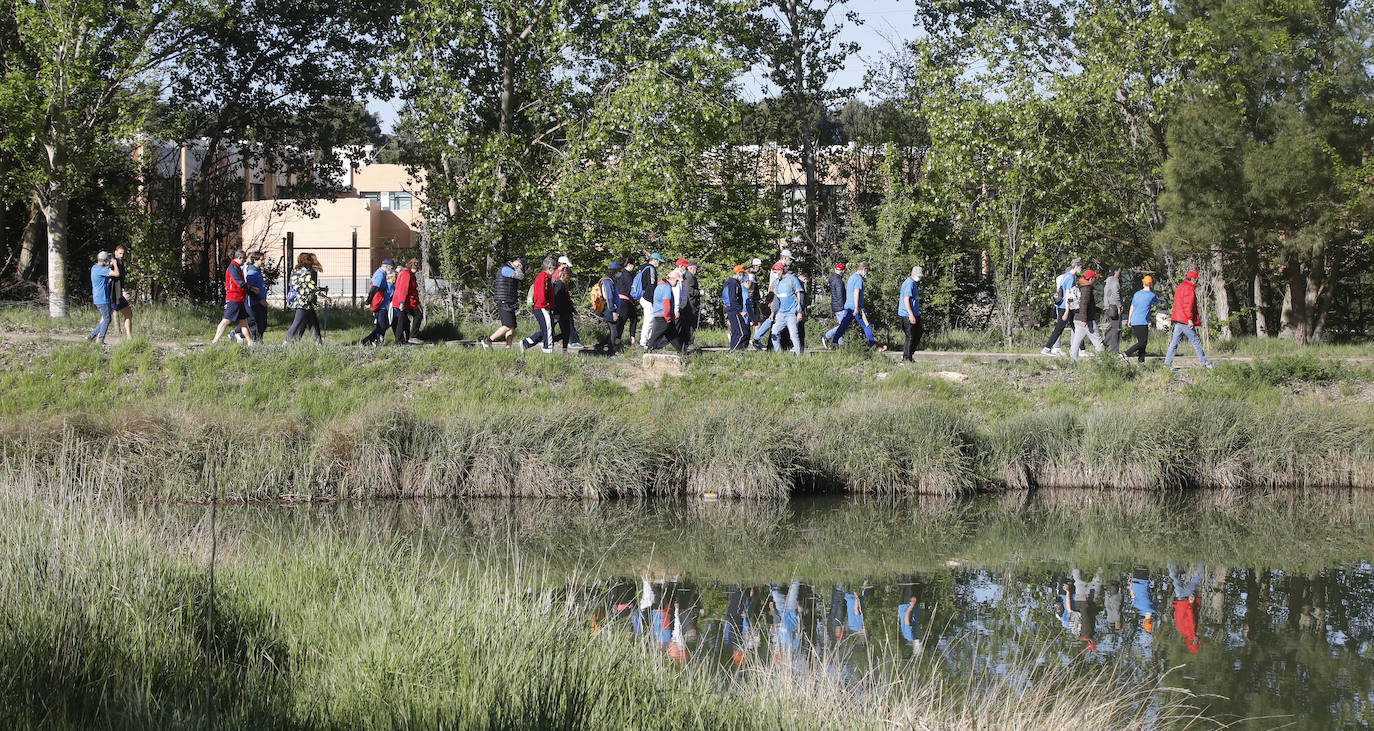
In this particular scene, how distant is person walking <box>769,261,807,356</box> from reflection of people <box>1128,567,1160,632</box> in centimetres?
892

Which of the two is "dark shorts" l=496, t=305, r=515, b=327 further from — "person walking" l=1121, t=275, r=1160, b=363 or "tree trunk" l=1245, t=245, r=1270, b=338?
"tree trunk" l=1245, t=245, r=1270, b=338

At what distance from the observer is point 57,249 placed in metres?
23.7

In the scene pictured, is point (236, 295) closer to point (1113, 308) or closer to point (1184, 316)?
point (1113, 308)

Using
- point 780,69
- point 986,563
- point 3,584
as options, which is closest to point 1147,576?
point 986,563

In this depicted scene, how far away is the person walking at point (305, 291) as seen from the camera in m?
19.4

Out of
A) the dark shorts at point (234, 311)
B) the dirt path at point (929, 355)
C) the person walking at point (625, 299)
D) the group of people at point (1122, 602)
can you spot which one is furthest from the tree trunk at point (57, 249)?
the group of people at point (1122, 602)

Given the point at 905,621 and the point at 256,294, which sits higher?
the point at 256,294

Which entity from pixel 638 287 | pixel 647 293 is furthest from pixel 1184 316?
pixel 638 287

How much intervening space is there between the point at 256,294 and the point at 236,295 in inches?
30.9

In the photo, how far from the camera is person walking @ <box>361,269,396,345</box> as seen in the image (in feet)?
67.1

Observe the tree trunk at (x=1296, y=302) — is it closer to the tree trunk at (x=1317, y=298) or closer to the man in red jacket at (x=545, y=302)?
A: the tree trunk at (x=1317, y=298)

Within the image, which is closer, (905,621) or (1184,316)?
(905,621)

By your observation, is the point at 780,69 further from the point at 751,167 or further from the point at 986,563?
the point at 986,563

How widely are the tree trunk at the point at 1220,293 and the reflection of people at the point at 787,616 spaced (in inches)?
761
